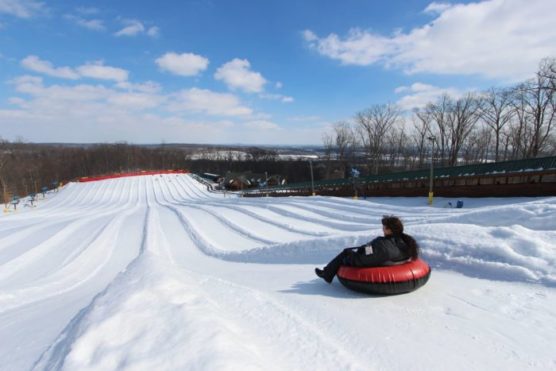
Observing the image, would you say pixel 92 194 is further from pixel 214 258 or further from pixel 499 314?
pixel 499 314

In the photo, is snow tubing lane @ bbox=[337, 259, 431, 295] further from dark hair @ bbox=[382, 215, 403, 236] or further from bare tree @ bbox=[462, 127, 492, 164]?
bare tree @ bbox=[462, 127, 492, 164]

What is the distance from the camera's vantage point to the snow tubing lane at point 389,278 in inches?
158

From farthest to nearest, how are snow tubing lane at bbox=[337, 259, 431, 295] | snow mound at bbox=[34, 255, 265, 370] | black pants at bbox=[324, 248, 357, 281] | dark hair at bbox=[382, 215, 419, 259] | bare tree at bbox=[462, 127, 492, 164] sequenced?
bare tree at bbox=[462, 127, 492, 164] → black pants at bbox=[324, 248, 357, 281] → dark hair at bbox=[382, 215, 419, 259] → snow tubing lane at bbox=[337, 259, 431, 295] → snow mound at bbox=[34, 255, 265, 370]

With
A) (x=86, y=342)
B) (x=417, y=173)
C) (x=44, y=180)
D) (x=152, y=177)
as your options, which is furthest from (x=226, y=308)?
(x=44, y=180)

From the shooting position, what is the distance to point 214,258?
10766mm

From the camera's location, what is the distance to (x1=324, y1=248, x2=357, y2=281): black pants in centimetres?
439

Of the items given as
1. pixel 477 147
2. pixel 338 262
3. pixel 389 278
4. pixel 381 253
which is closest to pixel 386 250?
pixel 381 253

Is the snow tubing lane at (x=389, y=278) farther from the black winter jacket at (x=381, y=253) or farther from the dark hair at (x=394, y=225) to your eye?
the dark hair at (x=394, y=225)

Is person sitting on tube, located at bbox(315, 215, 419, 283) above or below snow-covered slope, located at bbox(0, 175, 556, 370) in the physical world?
above

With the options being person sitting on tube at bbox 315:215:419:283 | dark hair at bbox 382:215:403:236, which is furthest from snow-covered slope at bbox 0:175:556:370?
dark hair at bbox 382:215:403:236

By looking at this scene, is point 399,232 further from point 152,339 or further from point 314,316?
point 152,339

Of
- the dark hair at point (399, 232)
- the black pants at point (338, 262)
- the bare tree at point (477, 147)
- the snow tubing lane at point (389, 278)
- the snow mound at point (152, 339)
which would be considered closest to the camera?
the snow mound at point (152, 339)

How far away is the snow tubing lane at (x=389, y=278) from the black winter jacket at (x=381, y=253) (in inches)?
2.8

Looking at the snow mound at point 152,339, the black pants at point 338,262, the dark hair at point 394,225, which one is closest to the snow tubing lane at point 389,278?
the black pants at point 338,262
